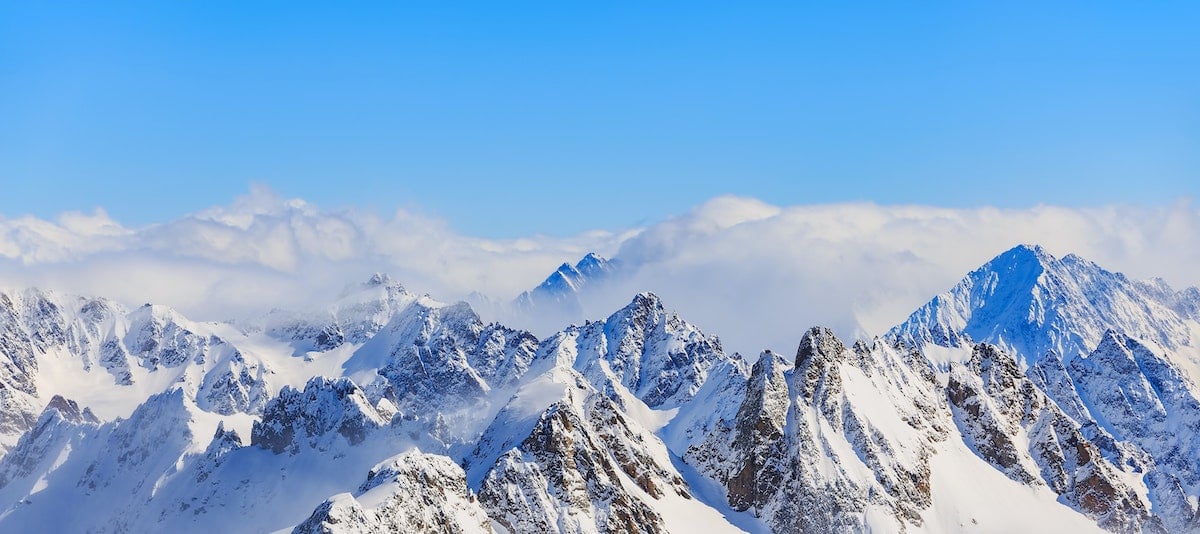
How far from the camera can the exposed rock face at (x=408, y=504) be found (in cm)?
16875

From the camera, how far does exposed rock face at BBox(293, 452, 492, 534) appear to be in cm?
16875

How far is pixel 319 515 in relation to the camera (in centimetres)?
16875

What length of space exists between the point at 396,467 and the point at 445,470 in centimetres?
785

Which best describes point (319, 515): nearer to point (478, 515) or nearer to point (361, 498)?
point (361, 498)

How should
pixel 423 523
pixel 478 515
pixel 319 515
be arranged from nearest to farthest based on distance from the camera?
pixel 319 515 → pixel 423 523 → pixel 478 515

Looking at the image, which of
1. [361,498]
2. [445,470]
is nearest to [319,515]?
[361,498]

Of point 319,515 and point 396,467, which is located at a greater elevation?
point 396,467

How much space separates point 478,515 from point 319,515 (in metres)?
29.1

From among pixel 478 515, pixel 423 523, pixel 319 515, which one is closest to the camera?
pixel 319 515

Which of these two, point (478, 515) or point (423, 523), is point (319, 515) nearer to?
point (423, 523)

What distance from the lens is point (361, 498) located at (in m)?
180

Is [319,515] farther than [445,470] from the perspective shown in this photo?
No

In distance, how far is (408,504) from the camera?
593 feet

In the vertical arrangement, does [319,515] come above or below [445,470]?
below
